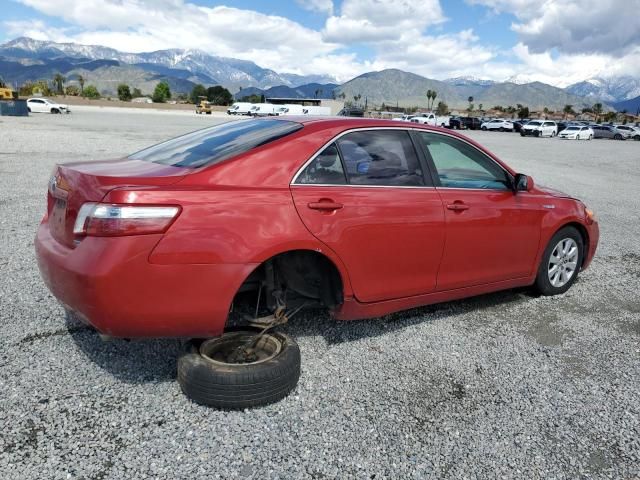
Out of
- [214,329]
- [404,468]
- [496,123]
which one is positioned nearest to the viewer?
[404,468]

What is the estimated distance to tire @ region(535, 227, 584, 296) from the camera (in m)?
4.72

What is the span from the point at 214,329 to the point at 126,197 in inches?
34.3

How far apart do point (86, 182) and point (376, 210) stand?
5.82 feet

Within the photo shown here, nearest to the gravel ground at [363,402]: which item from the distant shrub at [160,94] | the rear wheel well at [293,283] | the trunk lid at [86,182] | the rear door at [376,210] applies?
the rear wheel well at [293,283]

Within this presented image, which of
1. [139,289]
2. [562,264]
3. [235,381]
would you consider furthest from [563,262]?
[139,289]

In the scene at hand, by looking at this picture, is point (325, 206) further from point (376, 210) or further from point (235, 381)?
point (235, 381)

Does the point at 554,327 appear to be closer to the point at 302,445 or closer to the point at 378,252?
the point at 378,252

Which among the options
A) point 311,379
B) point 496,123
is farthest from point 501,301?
point 496,123

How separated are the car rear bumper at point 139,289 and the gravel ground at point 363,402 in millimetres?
495

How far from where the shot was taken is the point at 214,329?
291 cm

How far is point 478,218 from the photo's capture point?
3.97 meters

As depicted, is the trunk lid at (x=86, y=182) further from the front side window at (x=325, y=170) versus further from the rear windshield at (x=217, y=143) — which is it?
the front side window at (x=325, y=170)

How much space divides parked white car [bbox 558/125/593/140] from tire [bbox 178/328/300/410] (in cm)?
4878

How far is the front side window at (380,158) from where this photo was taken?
348cm
